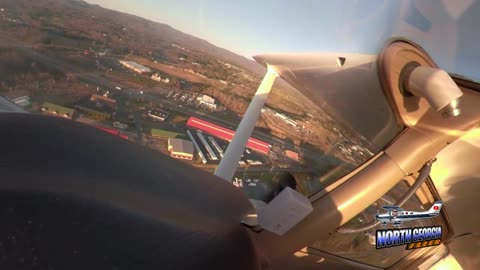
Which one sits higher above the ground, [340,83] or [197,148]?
[340,83]

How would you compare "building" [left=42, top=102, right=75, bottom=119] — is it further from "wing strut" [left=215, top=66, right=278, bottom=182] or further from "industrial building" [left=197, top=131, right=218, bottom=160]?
"wing strut" [left=215, top=66, right=278, bottom=182]

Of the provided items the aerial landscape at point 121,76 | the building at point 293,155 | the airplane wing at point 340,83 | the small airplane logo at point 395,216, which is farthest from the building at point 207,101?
the small airplane logo at point 395,216

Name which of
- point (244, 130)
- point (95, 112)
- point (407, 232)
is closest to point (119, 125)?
point (95, 112)

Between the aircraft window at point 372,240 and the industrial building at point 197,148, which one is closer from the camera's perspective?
the industrial building at point 197,148

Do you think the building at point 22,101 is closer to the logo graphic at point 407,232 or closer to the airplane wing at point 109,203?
the airplane wing at point 109,203

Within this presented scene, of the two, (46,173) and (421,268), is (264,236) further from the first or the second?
(421,268)

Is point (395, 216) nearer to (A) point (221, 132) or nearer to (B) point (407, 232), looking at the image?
(B) point (407, 232)
